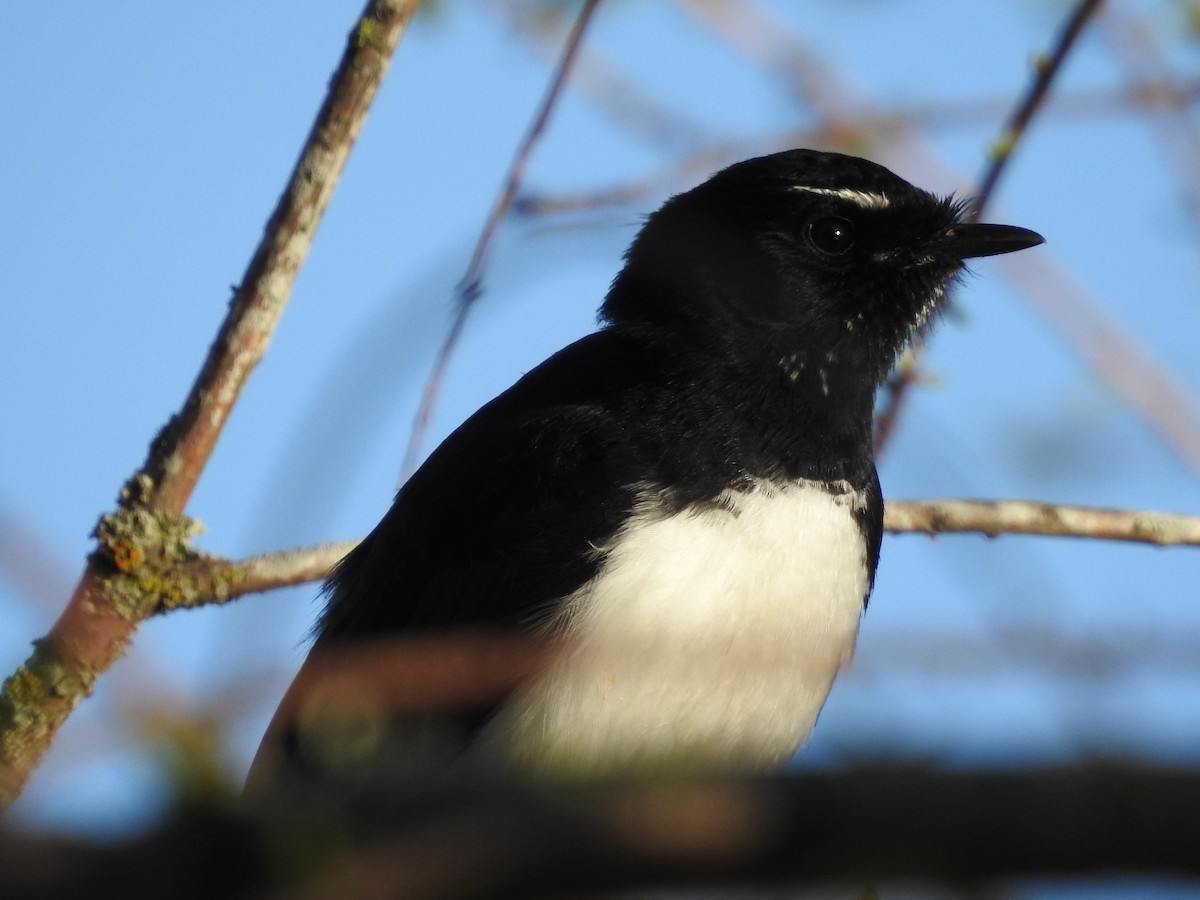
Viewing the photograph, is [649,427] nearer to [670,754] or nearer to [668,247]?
[668,247]

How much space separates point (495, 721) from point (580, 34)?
1.95 meters

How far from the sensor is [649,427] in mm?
4461

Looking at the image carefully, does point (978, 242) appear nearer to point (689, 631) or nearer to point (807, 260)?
point (807, 260)

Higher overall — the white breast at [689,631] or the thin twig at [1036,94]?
the thin twig at [1036,94]

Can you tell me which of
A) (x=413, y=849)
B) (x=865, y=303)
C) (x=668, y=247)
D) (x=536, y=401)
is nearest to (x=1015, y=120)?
(x=865, y=303)

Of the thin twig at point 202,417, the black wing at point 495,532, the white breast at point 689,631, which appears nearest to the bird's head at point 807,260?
the black wing at point 495,532

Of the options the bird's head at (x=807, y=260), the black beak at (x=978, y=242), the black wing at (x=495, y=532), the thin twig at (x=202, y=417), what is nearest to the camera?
the thin twig at (x=202, y=417)

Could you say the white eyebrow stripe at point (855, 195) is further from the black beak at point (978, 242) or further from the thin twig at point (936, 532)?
the thin twig at point (936, 532)

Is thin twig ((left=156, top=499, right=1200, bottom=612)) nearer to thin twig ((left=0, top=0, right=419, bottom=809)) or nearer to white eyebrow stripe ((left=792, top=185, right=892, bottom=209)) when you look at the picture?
thin twig ((left=0, top=0, right=419, bottom=809))

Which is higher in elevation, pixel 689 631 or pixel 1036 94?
pixel 1036 94

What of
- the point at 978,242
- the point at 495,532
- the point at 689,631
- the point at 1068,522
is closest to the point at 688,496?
the point at 689,631

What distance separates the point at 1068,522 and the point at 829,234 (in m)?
1.32

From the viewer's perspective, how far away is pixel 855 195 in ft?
16.6

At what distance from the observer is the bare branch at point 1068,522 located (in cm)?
442
